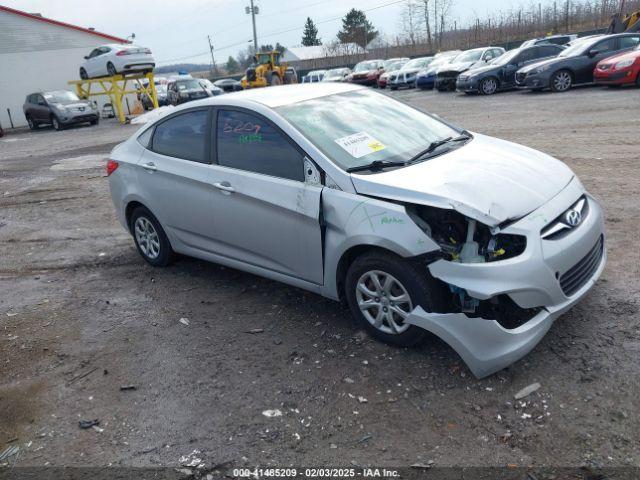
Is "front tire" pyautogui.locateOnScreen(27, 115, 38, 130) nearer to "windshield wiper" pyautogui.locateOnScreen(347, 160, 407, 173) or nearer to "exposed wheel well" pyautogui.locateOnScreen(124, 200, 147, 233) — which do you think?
"exposed wheel well" pyautogui.locateOnScreen(124, 200, 147, 233)

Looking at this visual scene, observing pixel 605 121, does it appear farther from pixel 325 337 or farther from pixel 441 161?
pixel 325 337

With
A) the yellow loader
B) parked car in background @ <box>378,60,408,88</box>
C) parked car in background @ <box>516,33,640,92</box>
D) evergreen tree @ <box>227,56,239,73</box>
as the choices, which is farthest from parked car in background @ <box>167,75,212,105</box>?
evergreen tree @ <box>227,56,239,73</box>

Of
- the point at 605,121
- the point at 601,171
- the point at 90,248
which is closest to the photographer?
the point at 90,248

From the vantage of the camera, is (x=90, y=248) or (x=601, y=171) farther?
(x=601, y=171)

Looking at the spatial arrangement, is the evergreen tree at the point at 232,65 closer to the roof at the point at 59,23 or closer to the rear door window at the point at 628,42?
the roof at the point at 59,23

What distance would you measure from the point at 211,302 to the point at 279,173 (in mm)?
1447

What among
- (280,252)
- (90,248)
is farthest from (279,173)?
(90,248)

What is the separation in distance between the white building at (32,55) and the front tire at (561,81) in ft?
98.8

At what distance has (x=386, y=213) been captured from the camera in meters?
3.44

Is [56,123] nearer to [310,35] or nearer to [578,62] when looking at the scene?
[578,62]

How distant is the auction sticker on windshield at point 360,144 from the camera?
156 inches

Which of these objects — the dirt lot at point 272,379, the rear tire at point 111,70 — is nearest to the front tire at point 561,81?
the dirt lot at point 272,379

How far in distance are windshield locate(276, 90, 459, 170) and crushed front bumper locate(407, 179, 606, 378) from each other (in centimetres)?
111

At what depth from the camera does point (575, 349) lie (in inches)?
137
